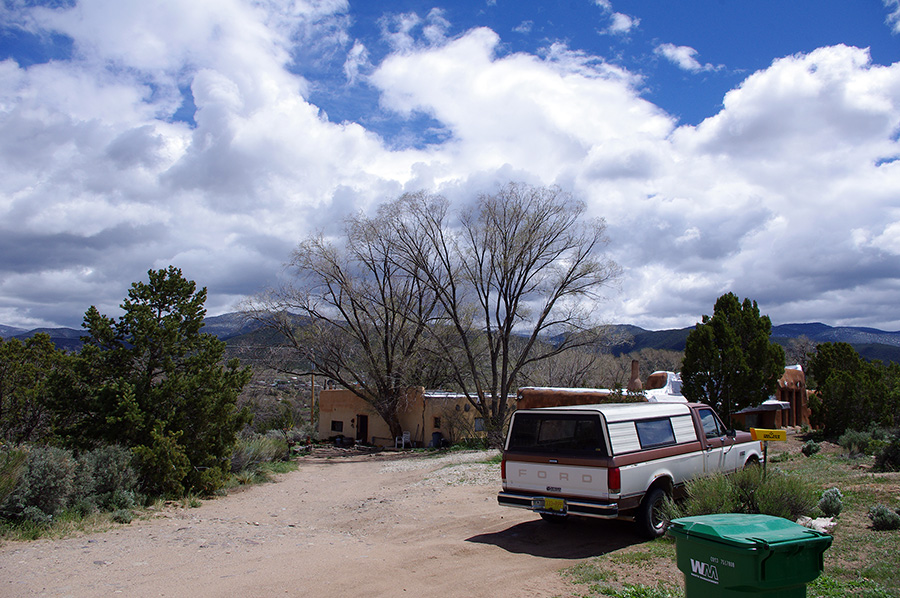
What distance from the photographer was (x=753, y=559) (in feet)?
11.6

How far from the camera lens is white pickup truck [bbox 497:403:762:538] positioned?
794cm

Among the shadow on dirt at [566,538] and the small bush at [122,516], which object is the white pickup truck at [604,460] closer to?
the shadow on dirt at [566,538]

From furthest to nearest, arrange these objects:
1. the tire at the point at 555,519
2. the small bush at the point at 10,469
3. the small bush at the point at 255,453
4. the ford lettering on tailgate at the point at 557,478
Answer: the small bush at the point at 255,453, the tire at the point at 555,519, the small bush at the point at 10,469, the ford lettering on tailgate at the point at 557,478

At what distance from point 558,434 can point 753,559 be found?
5.21 metres

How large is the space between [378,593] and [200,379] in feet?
31.9

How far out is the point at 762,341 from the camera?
23297 millimetres

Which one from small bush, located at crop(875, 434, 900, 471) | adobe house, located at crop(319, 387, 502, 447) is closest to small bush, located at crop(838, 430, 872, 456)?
small bush, located at crop(875, 434, 900, 471)

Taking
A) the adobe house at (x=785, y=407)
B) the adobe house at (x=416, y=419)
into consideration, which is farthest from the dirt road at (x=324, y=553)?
the adobe house at (x=785, y=407)

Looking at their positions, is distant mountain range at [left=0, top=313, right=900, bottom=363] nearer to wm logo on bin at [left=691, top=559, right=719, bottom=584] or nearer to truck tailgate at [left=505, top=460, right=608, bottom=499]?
truck tailgate at [left=505, top=460, right=608, bottom=499]

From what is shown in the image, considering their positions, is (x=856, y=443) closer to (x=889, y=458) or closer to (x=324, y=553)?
(x=889, y=458)

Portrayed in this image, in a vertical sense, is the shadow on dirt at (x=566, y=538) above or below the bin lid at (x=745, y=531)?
below

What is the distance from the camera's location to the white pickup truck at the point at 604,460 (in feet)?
26.1

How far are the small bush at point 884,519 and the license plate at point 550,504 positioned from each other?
372 centimetres

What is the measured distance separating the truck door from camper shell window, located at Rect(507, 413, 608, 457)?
2.55m
